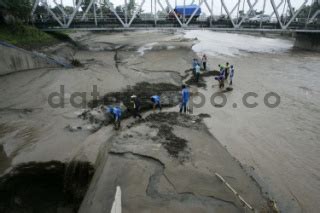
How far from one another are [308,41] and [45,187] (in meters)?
43.1

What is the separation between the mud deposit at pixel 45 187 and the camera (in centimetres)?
668

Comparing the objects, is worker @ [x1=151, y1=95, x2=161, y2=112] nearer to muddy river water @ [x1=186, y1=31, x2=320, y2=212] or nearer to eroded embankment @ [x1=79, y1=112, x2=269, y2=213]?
muddy river water @ [x1=186, y1=31, x2=320, y2=212]

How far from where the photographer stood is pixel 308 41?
3791cm

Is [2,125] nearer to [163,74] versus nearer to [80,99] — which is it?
[80,99]

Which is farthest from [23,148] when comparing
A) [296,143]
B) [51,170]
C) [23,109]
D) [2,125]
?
[296,143]

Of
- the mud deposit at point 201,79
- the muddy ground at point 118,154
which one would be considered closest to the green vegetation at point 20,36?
the muddy ground at point 118,154

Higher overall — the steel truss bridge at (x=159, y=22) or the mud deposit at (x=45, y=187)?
the steel truss bridge at (x=159, y=22)

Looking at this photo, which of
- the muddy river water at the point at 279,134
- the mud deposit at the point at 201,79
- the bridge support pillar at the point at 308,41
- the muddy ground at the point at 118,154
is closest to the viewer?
the muddy ground at the point at 118,154

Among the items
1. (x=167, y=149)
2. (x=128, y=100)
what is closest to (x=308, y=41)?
(x=128, y=100)

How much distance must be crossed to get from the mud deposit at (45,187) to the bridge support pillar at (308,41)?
40.3 m

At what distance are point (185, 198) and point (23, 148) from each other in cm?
583

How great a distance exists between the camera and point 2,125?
31.5 ft

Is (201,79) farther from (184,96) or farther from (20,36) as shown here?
(20,36)

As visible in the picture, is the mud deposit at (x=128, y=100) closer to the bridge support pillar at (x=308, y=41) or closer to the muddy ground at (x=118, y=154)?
the muddy ground at (x=118, y=154)
